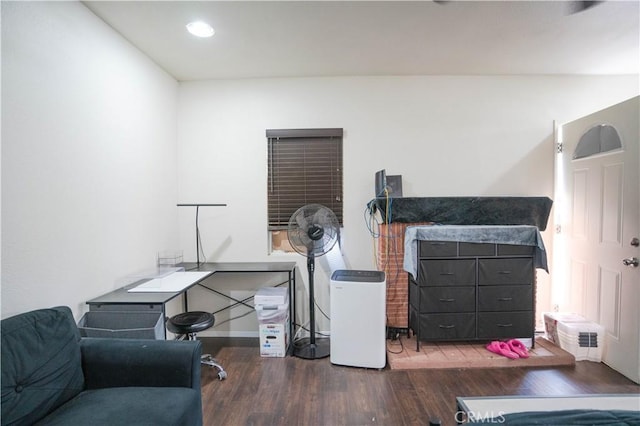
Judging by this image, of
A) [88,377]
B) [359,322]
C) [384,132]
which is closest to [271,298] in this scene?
[359,322]

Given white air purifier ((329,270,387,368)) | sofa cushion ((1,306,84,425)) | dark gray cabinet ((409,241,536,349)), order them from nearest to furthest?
1. sofa cushion ((1,306,84,425))
2. white air purifier ((329,270,387,368))
3. dark gray cabinet ((409,241,536,349))

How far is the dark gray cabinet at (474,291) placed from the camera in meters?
2.56

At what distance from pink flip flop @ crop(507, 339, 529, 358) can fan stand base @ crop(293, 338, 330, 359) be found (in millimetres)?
1596

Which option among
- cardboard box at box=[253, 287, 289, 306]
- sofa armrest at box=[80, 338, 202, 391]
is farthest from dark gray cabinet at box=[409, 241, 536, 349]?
sofa armrest at box=[80, 338, 202, 391]

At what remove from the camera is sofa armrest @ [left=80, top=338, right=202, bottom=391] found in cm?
152

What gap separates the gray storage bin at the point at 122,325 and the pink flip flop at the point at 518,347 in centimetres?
279

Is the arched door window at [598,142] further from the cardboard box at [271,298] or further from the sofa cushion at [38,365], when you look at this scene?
the sofa cushion at [38,365]

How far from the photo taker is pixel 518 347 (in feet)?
8.52

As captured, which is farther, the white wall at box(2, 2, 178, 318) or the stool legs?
the stool legs

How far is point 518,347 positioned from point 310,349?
5.92ft

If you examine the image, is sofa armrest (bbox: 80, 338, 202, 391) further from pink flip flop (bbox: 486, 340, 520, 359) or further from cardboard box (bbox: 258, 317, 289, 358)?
pink flip flop (bbox: 486, 340, 520, 359)

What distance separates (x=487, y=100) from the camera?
3041 mm

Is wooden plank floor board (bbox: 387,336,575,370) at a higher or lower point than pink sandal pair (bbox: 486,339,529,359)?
lower

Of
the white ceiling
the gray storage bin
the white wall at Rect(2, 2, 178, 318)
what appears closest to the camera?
the white wall at Rect(2, 2, 178, 318)
